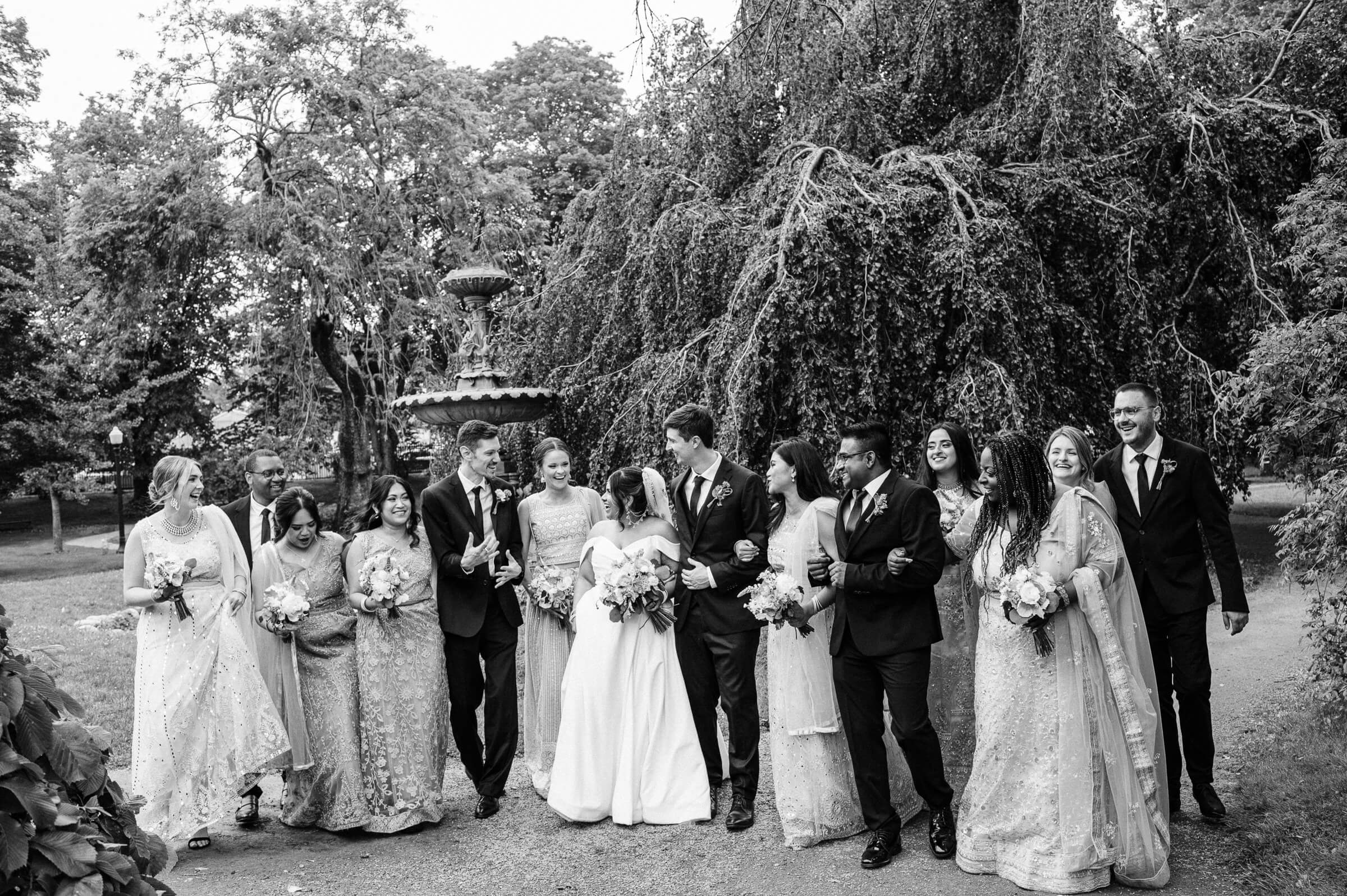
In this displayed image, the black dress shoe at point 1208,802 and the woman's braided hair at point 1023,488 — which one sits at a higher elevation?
the woman's braided hair at point 1023,488

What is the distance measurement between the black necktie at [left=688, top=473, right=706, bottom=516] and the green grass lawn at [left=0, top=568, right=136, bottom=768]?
3.00 metres

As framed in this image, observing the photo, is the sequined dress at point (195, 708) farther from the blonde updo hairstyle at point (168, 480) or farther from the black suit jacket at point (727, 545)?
the black suit jacket at point (727, 545)

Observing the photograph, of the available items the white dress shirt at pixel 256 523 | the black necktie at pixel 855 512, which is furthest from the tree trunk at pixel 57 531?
the black necktie at pixel 855 512

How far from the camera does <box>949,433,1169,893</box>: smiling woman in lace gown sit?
453cm

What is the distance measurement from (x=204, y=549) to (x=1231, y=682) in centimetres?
729

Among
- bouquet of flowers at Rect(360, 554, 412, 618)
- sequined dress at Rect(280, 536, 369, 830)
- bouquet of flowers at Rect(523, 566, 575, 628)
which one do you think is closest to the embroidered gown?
bouquet of flowers at Rect(523, 566, 575, 628)

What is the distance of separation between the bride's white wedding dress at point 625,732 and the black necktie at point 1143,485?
8.05 ft

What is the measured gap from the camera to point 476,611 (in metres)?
6.17

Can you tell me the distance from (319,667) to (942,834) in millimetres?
3248

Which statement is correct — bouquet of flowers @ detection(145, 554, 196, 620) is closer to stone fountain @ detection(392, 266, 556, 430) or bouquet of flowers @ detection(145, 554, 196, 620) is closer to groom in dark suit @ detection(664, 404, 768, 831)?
groom in dark suit @ detection(664, 404, 768, 831)

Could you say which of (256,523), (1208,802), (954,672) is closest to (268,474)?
(256,523)

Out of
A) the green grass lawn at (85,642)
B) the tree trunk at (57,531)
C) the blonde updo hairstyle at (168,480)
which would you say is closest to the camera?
the blonde updo hairstyle at (168,480)

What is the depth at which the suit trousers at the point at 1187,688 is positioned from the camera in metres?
5.34

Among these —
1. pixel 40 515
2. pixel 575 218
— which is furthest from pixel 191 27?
pixel 40 515
